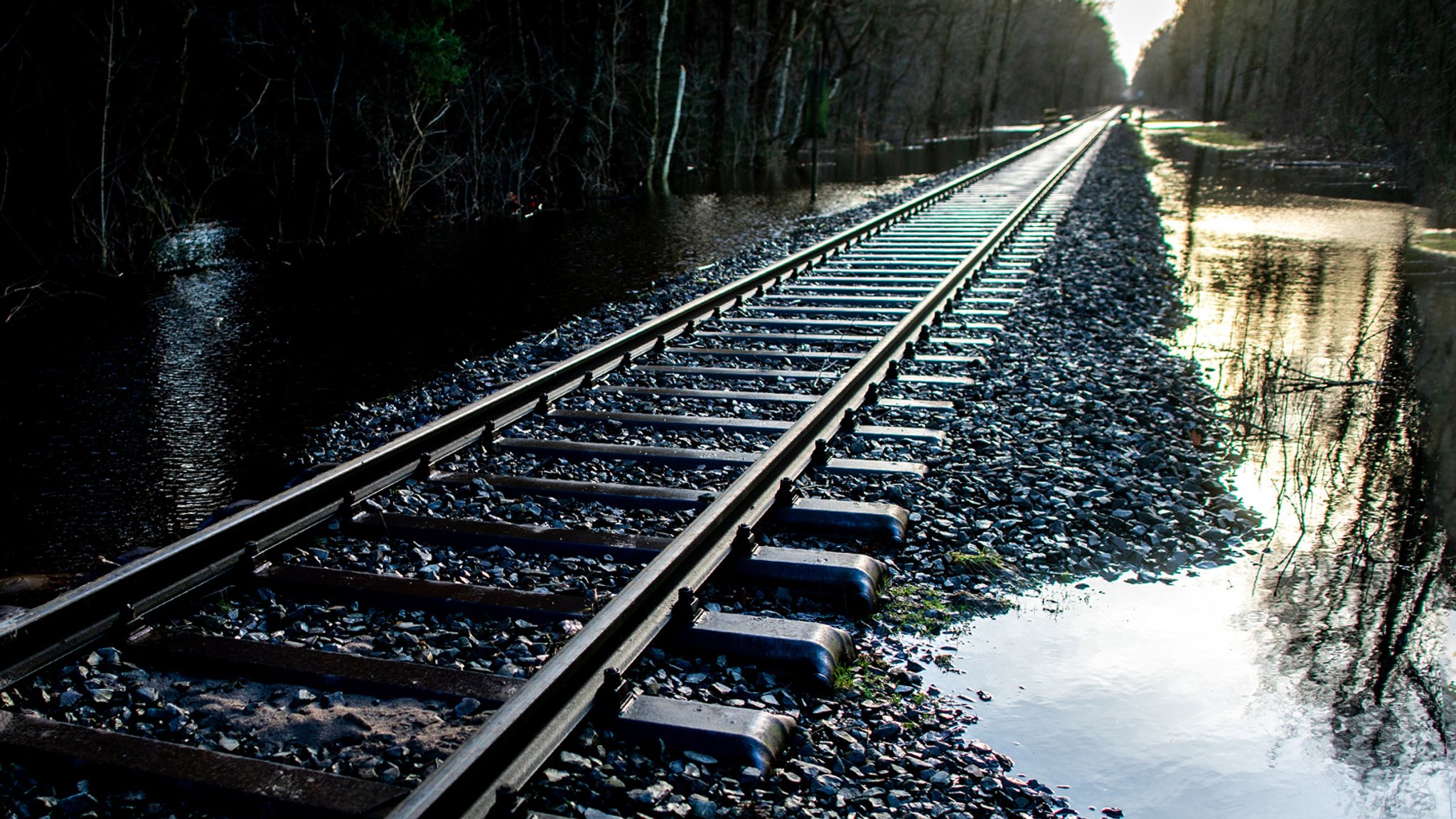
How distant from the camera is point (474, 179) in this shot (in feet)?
62.6

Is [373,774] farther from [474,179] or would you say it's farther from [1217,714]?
[474,179]

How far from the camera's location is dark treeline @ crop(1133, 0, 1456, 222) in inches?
690

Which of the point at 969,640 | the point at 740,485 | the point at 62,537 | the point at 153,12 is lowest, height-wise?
the point at 62,537

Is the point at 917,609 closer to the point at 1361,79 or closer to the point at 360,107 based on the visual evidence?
the point at 360,107

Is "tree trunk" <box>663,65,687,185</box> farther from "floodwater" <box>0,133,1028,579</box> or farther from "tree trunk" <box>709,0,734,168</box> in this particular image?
"floodwater" <box>0,133,1028,579</box>

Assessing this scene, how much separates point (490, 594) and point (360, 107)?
587 inches

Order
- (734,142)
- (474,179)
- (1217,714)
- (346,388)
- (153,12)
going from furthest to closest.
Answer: (734,142) → (474,179) → (153,12) → (346,388) → (1217,714)

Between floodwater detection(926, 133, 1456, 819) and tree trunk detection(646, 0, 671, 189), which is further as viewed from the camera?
tree trunk detection(646, 0, 671, 189)

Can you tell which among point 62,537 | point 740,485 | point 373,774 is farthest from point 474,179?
point 373,774

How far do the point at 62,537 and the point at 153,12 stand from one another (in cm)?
1245

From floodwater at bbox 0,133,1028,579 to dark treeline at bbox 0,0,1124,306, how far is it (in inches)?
49.1

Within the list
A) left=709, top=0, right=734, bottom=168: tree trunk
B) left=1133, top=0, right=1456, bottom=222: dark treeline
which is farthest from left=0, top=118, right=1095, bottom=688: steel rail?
left=709, top=0, right=734, bottom=168: tree trunk

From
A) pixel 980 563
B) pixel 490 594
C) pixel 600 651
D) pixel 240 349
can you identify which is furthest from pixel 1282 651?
pixel 240 349

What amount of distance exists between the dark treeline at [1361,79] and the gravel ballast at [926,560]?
42.9ft
